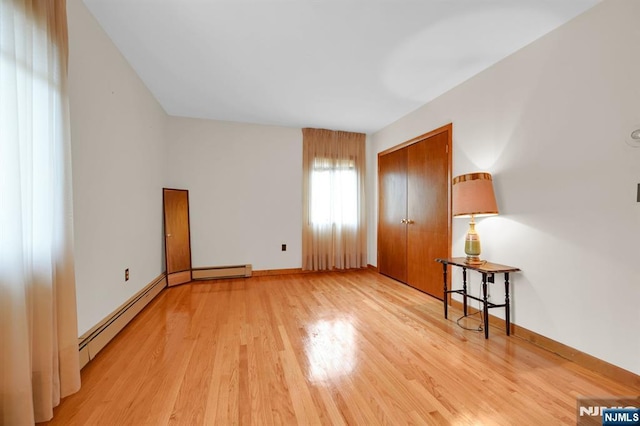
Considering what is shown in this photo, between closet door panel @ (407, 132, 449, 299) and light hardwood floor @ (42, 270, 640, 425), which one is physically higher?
closet door panel @ (407, 132, 449, 299)

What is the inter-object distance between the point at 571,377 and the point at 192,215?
4497mm

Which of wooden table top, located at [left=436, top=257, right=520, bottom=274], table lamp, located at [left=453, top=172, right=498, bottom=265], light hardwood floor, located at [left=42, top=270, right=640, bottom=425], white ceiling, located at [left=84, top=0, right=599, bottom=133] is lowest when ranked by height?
light hardwood floor, located at [left=42, top=270, right=640, bottom=425]

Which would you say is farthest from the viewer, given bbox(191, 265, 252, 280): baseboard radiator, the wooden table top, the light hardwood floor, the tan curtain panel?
the tan curtain panel

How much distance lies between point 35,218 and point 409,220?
3666 millimetres

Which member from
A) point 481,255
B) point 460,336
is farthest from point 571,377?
point 481,255

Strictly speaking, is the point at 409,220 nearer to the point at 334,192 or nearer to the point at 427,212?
the point at 427,212

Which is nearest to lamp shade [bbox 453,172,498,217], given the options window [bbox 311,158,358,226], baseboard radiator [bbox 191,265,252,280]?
window [bbox 311,158,358,226]

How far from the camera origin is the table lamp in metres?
2.30

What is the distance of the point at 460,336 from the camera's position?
2250 millimetres

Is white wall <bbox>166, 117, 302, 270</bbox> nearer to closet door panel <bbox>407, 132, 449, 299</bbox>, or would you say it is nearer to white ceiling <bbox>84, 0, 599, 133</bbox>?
white ceiling <bbox>84, 0, 599, 133</bbox>

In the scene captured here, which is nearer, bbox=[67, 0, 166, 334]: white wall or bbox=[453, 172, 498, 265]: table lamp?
bbox=[67, 0, 166, 334]: white wall

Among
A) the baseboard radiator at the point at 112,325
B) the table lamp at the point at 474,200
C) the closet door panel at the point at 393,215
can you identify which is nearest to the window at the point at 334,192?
the closet door panel at the point at 393,215

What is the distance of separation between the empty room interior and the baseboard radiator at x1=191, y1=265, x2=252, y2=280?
0.38 m

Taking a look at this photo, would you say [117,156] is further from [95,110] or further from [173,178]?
[173,178]
